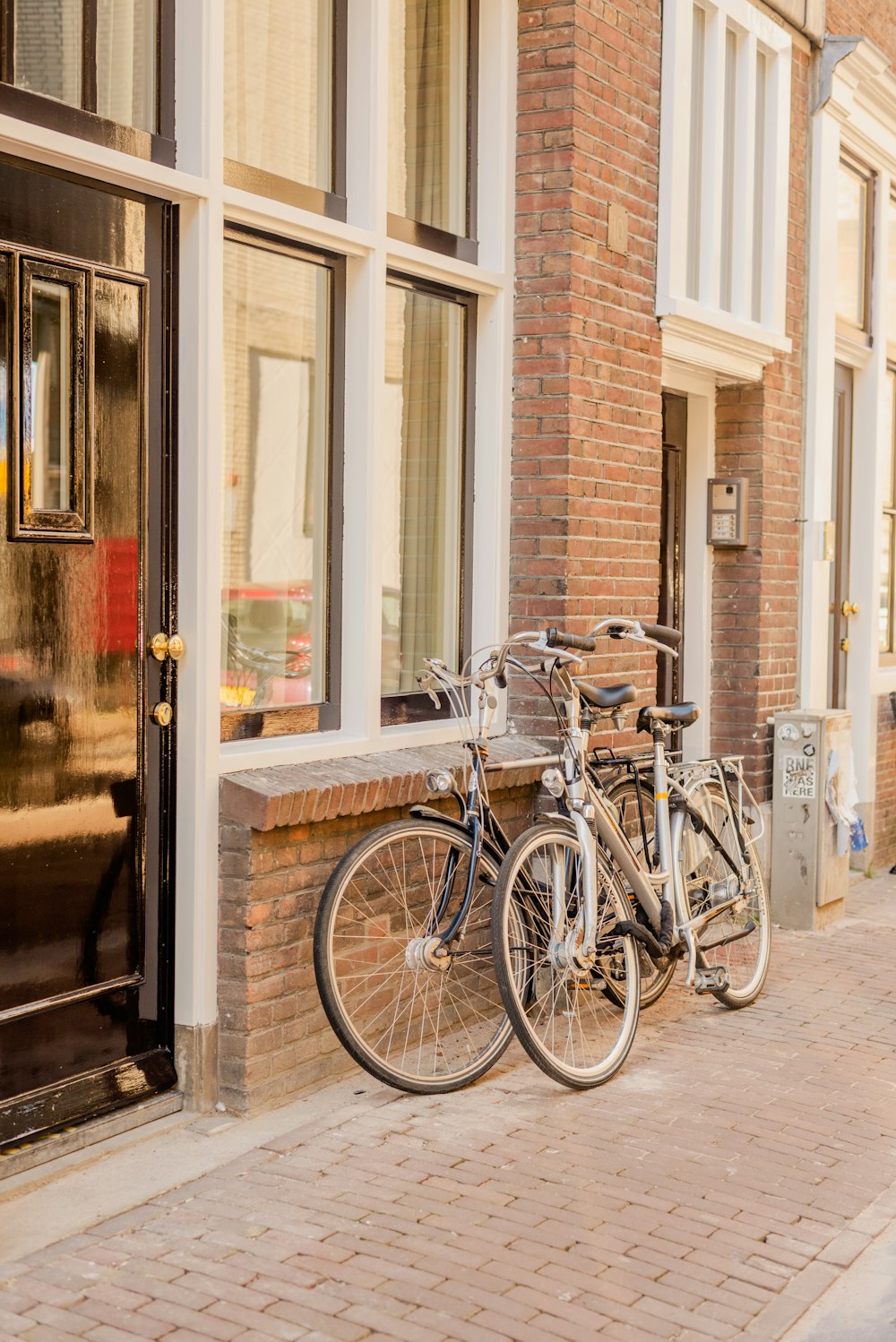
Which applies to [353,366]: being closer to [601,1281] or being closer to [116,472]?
[116,472]

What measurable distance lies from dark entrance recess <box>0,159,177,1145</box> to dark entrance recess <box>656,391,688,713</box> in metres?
3.88

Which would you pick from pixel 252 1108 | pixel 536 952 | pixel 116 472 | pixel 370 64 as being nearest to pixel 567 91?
pixel 370 64

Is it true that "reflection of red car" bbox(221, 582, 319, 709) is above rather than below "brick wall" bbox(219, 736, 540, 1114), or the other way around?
above

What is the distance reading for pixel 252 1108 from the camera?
4.69 meters

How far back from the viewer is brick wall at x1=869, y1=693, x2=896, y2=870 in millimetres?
10023

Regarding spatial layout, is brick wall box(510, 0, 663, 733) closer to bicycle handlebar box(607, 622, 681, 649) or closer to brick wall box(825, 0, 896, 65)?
bicycle handlebar box(607, 622, 681, 649)

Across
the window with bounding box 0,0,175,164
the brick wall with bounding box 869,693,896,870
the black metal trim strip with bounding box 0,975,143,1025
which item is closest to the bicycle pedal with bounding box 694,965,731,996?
the black metal trim strip with bounding box 0,975,143,1025

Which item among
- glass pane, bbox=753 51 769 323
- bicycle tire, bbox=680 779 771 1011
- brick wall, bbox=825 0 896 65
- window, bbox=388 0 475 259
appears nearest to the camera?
window, bbox=388 0 475 259

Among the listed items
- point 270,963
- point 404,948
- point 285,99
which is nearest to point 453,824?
point 404,948

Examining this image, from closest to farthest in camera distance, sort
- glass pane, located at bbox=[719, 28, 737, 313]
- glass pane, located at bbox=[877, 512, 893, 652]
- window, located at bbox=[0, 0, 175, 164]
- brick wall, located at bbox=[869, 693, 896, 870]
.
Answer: window, located at bbox=[0, 0, 175, 164], glass pane, located at bbox=[719, 28, 737, 313], brick wall, located at bbox=[869, 693, 896, 870], glass pane, located at bbox=[877, 512, 893, 652]

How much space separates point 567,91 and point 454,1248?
4262 mm

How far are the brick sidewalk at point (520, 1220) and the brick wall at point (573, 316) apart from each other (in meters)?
1.79

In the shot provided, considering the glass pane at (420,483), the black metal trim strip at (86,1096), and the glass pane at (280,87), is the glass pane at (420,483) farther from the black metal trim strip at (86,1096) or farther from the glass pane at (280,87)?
the black metal trim strip at (86,1096)

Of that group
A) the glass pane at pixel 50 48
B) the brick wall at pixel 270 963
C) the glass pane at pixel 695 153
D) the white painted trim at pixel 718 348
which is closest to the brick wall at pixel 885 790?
the white painted trim at pixel 718 348
